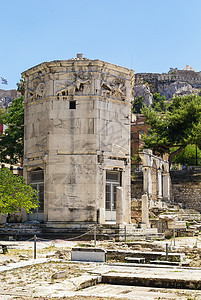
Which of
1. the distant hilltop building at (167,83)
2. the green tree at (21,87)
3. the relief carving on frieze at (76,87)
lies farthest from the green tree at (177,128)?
the distant hilltop building at (167,83)

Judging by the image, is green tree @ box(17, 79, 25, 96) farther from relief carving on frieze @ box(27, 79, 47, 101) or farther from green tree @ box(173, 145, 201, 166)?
green tree @ box(173, 145, 201, 166)

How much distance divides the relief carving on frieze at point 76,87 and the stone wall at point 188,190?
91.4ft


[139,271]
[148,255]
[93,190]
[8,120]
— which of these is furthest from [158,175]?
[139,271]

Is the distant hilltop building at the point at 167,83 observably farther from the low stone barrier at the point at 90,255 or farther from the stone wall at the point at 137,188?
the low stone barrier at the point at 90,255

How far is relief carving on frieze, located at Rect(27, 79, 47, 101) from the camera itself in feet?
73.5

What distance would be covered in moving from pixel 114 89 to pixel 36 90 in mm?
4243

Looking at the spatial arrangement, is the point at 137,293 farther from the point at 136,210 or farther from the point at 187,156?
the point at 187,156

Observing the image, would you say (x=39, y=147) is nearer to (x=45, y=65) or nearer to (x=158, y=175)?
(x=45, y=65)

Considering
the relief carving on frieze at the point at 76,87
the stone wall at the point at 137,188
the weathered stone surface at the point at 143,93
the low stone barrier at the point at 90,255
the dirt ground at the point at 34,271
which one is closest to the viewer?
the dirt ground at the point at 34,271

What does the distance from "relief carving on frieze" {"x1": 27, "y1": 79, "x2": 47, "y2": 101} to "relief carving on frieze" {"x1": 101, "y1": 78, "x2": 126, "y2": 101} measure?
124 inches

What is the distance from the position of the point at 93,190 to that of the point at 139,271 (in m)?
11.0

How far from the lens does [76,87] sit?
2181cm

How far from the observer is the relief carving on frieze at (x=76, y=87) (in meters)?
21.8

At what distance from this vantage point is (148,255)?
12.8 metres
